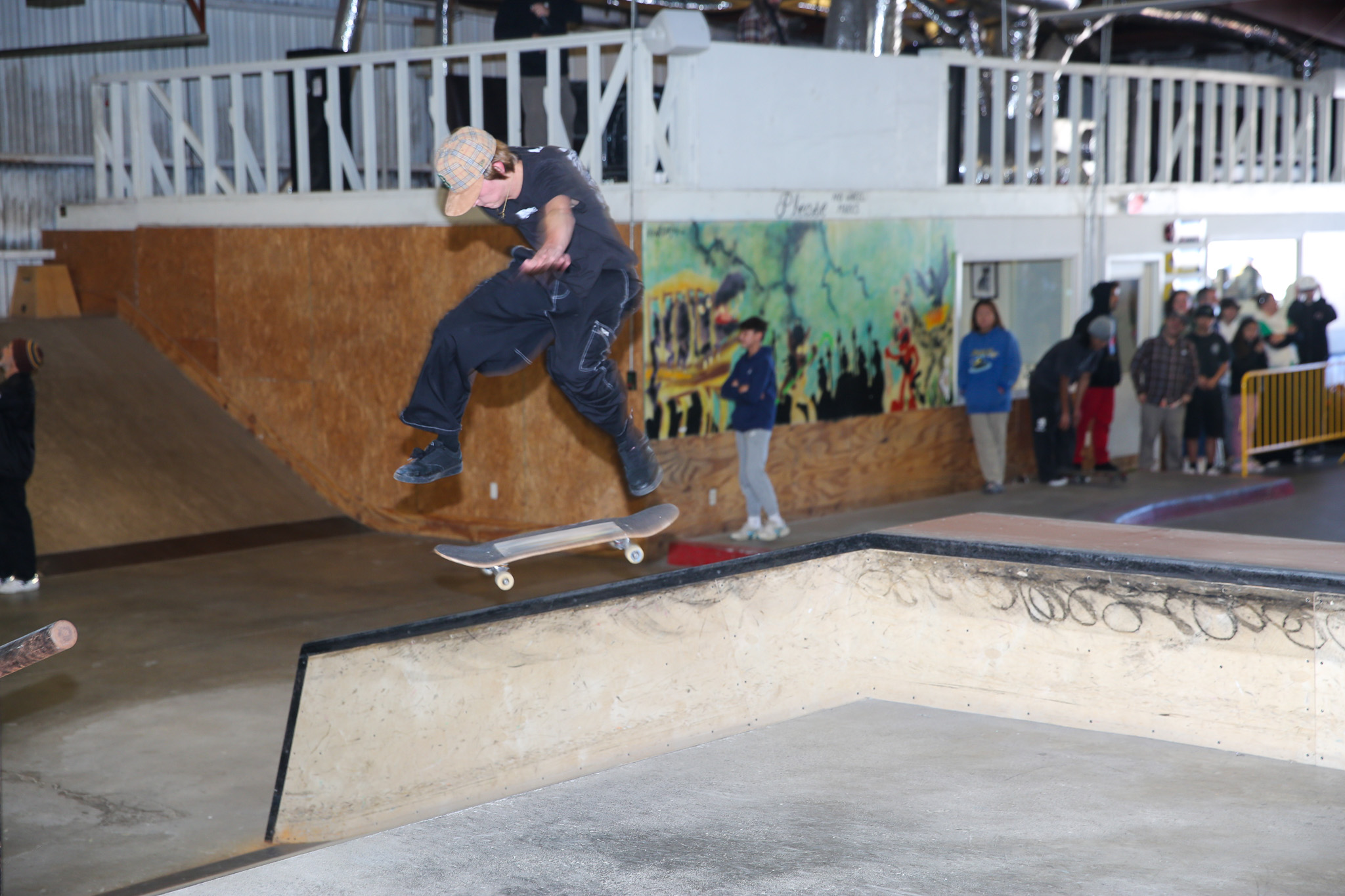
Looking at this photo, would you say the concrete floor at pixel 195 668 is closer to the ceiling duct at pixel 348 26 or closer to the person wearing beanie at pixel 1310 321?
the person wearing beanie at pixel 1310 321

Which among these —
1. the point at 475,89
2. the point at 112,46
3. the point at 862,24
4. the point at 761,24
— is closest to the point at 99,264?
the point at 112,46

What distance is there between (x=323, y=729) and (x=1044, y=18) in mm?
13276

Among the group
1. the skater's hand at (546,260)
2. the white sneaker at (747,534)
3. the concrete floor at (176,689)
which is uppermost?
the skater's hand at (546,260)

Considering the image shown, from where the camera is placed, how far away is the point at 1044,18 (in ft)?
52.3

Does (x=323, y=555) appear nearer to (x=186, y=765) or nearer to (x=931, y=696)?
(x=186, y=765)

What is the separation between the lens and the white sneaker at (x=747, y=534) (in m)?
11.2

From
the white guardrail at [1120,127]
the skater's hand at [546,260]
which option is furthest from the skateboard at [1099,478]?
the skater's hand at [546,260]

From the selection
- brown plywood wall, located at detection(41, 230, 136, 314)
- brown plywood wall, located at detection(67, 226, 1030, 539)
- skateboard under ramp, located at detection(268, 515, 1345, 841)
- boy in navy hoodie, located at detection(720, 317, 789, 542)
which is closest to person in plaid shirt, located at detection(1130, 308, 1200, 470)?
brown plywood wall, located at detection(67, 226, 1030, 539)

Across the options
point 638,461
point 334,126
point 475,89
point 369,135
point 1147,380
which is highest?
point 475,89

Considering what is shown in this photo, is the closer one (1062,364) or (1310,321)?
(1062,364)

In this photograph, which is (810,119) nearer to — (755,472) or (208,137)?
(755,472)

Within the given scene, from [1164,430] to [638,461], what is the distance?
10.0 metres

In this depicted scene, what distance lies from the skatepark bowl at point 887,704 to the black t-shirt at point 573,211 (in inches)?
64.5

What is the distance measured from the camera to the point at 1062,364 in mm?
13367
